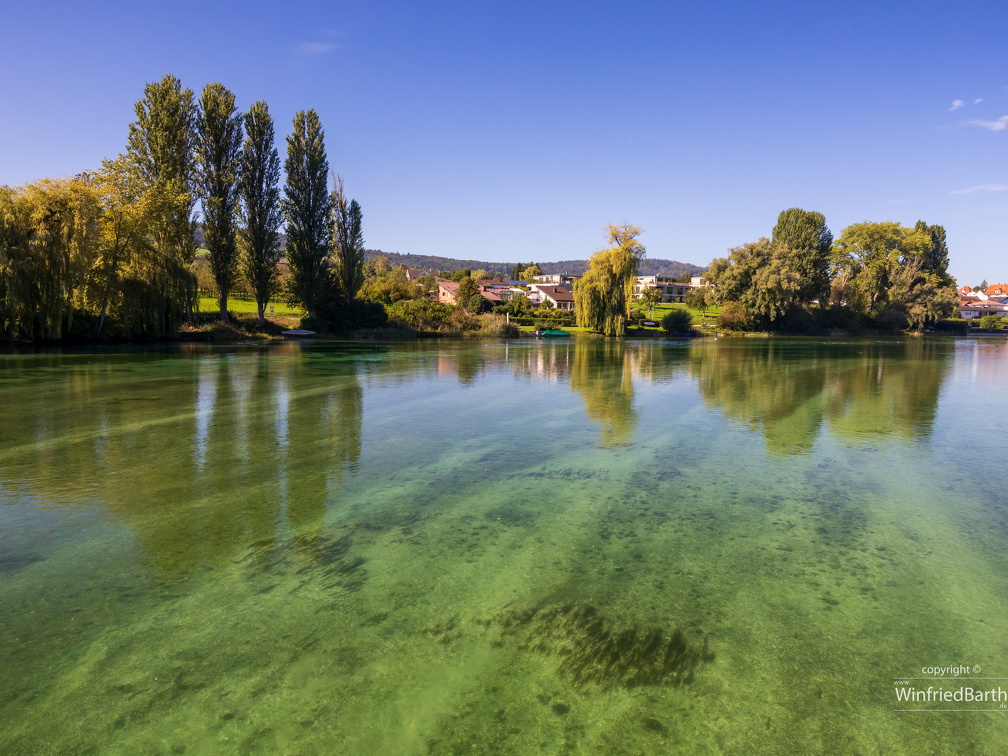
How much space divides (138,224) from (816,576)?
3195 centimetres

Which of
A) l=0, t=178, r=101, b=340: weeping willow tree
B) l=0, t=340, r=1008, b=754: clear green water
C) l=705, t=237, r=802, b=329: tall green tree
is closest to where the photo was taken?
l=0, t=340, r=1008, b=754: clear green water

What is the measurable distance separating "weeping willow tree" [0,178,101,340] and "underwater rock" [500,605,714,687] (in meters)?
28.2

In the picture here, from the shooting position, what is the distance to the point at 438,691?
288 centimetres

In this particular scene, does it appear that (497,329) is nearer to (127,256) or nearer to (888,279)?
(127,256)

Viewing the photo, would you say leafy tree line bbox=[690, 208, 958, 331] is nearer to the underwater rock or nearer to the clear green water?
the clear green water

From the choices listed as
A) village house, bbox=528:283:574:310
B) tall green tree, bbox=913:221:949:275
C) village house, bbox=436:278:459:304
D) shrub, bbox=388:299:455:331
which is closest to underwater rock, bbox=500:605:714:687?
shrub, bbox=388:299:455:331

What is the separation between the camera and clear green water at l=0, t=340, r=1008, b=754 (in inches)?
106

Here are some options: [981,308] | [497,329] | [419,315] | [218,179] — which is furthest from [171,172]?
[981,308]

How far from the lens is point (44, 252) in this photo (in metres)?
24.6

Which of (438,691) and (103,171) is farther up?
(103,171)

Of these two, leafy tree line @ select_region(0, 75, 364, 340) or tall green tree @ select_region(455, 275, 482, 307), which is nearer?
leafy tree line @ select_region(0, 75, 364, 340)

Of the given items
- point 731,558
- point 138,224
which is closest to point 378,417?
point 731,558

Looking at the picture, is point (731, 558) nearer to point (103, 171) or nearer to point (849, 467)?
point (849, 467)

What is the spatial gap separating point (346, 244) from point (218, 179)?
427 inches
